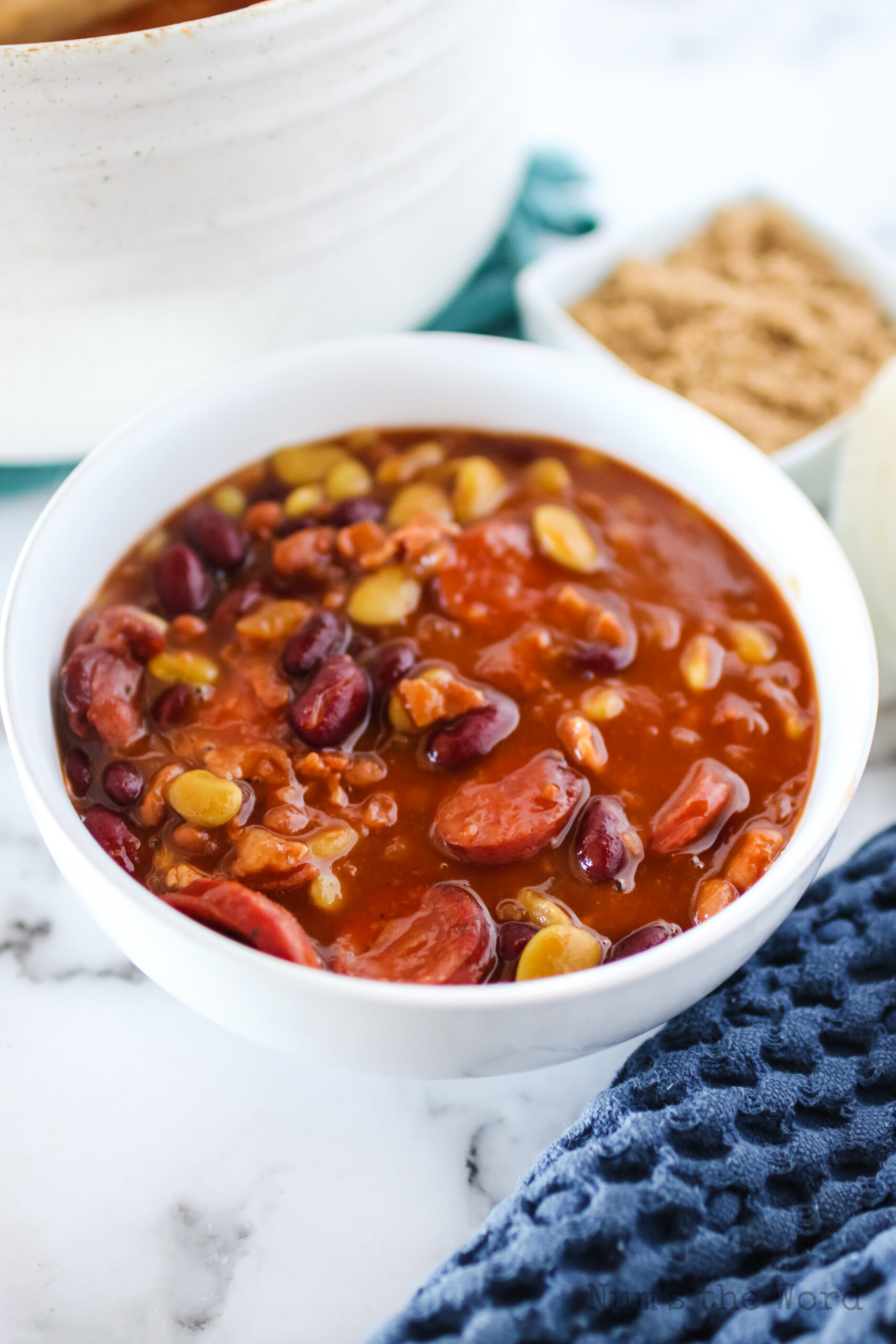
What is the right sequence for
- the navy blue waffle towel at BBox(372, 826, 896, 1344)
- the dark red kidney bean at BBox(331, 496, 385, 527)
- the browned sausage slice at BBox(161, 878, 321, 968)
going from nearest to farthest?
the navy blue waffle towel at BBox(372, 826, 896, 1344) < the browned sausage slice at BBox(161, 878, 321, 968) < the dark red kidney bean at BBox(331, 496, 385, 527)

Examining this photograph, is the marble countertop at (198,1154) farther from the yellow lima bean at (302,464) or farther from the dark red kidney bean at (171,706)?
the yellow lima bean at (302,464)

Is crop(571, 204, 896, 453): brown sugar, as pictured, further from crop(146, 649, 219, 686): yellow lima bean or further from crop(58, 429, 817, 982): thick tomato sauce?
crop(146, 649, 219, 686): yellow lima bean

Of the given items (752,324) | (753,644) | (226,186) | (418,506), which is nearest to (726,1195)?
(753,644)

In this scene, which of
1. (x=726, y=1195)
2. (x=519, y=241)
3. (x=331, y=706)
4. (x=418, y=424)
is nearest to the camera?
(x=726, y=1195)

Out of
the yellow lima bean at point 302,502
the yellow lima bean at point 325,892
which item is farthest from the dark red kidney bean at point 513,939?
the yellow lima bean at point 302,502

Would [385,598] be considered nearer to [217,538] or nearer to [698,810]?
[217,538]

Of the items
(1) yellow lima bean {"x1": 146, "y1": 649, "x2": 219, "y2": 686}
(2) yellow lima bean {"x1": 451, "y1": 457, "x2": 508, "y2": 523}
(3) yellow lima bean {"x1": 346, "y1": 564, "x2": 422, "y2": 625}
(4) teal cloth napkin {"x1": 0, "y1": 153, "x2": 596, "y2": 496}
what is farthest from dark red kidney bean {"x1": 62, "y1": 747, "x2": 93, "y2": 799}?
(4) teal cloth napkin {"x1": 0, "y1": 153, "x2": 596, "y2": 496}

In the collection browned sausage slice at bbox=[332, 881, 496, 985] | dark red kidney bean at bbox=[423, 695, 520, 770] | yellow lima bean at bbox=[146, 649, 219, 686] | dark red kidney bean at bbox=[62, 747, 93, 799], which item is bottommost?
browned sausage slice at bbox=[332, 881, 496, 985]
